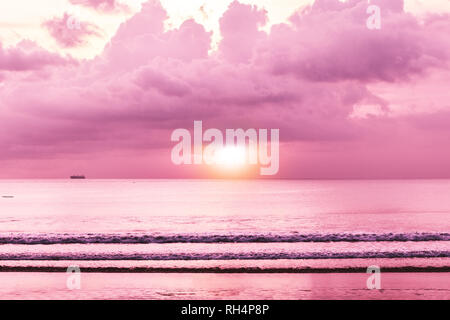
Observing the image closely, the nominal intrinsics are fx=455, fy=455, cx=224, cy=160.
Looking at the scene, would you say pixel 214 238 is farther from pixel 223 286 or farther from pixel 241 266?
pixel 223 286

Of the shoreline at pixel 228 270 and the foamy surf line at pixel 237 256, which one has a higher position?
the foamy surf line at pixel 237 256

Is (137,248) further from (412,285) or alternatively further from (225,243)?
(412,285)

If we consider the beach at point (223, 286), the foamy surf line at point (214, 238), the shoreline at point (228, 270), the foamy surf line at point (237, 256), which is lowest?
the beach at point (223, 286)

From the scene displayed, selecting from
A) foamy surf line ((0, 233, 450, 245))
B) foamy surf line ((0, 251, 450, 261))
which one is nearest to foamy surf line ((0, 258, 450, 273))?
foamy surf line ((0, 251, 450, 261))

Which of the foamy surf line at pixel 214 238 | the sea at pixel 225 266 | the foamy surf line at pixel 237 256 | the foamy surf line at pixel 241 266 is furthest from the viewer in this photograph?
the foamy surf line at pixel 214 238

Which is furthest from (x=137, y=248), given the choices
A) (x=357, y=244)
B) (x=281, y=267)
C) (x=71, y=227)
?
(x=71, y=227)

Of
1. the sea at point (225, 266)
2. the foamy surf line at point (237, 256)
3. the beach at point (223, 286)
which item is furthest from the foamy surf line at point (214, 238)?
the beach at point (223, 286)

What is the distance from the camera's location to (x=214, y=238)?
969 inches

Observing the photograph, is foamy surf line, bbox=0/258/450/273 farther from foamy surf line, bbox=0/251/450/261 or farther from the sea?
foamy surf line, bbox=0/251/450/261

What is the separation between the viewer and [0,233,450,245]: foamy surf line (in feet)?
79.7

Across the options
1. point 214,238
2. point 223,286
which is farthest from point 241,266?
point 214,238

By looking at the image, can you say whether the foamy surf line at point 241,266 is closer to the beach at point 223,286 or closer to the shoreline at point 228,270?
the shoreline at point 228,270

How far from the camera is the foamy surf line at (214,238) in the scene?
2428 cm
